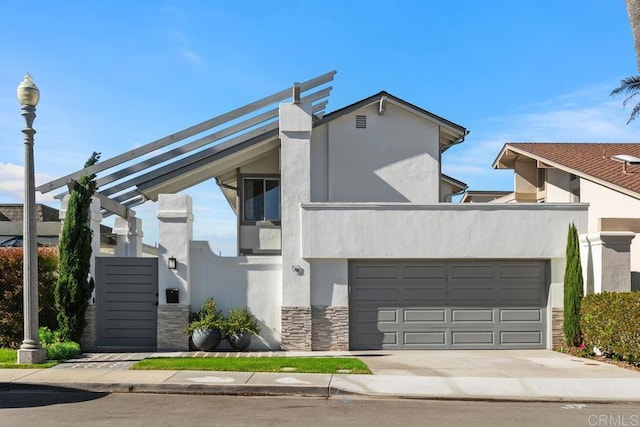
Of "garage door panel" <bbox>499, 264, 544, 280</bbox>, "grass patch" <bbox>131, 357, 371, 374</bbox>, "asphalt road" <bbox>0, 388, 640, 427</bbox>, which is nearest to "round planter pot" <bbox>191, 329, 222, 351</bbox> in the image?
"grass patch" <bbox>131, 357, 371, 374</bbox>

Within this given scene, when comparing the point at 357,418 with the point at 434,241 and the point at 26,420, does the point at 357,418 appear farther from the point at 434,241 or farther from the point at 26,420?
the point at 434,241

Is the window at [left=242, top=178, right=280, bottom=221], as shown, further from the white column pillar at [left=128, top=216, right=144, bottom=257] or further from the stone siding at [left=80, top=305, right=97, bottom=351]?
the stone siding at [left=80, top=305, right=97, bottom=351]

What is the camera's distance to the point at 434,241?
55.1 feet

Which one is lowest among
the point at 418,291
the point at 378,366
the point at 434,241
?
the point at 378,366

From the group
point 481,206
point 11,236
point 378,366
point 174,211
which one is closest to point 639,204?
point 481,206

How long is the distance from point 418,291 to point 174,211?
6187 millimetres

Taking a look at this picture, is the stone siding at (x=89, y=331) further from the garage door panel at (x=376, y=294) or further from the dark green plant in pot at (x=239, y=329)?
the garage door panel at (x=376, y=294)

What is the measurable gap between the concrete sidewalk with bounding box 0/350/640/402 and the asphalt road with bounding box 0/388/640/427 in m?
0.31

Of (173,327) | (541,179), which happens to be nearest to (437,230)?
(173,327)

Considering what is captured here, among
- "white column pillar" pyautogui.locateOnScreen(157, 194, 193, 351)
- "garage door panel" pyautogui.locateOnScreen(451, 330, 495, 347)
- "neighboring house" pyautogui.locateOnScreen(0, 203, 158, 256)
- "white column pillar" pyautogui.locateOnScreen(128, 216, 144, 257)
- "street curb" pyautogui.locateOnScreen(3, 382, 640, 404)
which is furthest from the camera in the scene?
"neighboring house" pyautogui.locateOnScreen(0, 203, 158, 256)

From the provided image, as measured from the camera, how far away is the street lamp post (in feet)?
45.0

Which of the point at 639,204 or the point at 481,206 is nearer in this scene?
the point at 481,206

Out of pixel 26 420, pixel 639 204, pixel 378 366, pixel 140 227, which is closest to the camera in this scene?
pixel 26 420

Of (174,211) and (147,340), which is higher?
(174,211)
